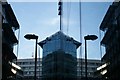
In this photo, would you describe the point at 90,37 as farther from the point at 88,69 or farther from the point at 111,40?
the point at 111,40

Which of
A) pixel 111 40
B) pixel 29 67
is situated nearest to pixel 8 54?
pixel 29 67

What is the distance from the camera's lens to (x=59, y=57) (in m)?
14.5

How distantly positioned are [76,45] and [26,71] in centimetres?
245

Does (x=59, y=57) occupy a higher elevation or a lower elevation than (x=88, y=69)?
higher

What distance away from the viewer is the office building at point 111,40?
46.3 ft

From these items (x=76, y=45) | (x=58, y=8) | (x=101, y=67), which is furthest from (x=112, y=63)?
(x=58, y=8)

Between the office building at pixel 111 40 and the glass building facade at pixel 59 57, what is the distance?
144 cm

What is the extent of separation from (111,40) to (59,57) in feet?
16.2

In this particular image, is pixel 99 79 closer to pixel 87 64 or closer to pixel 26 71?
pixel 87 64

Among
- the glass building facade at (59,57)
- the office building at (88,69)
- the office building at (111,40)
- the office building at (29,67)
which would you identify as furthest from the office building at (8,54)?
the office building at (111,40)

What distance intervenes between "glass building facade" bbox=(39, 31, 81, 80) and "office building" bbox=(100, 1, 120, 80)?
144 centimetres

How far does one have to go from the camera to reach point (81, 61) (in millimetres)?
13156

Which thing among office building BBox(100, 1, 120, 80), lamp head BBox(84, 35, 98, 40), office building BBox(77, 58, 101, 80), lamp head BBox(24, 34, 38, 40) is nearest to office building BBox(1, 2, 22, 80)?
→ lamp head BBox(24, 34, 38, 40)

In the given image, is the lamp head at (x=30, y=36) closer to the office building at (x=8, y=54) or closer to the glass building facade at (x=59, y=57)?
the glass building facade at (x=59, y=57)
